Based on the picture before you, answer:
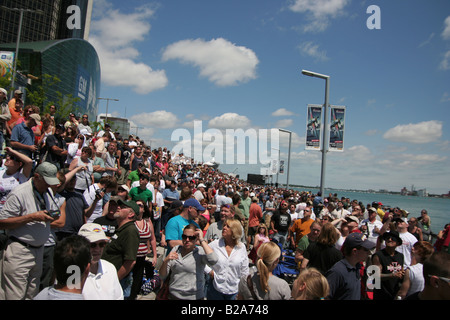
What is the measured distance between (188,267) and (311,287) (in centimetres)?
153

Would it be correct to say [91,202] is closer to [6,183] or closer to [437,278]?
[6,183]

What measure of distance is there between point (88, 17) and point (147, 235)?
437ft

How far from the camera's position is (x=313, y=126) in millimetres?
12984

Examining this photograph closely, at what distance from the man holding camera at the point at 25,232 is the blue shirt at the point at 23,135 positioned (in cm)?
404

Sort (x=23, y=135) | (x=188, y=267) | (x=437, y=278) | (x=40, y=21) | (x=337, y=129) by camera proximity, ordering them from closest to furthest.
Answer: (x=437, y=278) < (x=188, y=267) < (x=23, y=135) < (x=337, y=129) < (x=40, y=21)

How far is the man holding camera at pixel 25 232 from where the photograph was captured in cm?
316

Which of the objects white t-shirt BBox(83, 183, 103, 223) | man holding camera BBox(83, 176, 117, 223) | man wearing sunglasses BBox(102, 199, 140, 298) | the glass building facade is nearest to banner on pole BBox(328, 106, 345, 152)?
man holding camera BBox(83, 176, 117, 223)

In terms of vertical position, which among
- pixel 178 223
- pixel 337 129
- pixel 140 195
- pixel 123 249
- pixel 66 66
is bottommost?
pixel 123 249

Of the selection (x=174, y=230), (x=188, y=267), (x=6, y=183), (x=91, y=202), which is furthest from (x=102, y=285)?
(x=6, y=183)

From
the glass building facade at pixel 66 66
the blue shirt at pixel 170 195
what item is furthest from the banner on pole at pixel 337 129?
the glass building facade at pixel 66 66

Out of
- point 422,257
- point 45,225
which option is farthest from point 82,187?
point 422,257

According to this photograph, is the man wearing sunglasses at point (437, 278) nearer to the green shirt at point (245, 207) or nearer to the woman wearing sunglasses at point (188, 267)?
the woman wearing sunglasses at point (188, 267)

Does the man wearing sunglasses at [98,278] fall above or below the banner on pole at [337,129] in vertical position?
below
